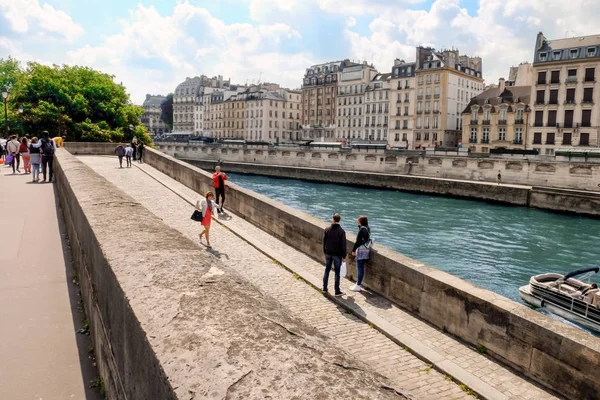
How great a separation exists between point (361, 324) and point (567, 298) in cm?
762

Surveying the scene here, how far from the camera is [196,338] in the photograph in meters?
2.36

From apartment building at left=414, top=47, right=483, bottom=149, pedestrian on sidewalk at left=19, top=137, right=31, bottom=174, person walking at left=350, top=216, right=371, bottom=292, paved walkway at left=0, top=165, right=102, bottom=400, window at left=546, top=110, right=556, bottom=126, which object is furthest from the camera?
apartment building at left=414, top=47, right=483, bottom=149

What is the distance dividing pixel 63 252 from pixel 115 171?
764 inches

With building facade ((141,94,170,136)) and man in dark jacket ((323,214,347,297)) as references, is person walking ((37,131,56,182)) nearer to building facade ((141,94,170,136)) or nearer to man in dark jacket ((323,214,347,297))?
man in dark jacket ((323,214,347,297))

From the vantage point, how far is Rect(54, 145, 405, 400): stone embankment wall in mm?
2047

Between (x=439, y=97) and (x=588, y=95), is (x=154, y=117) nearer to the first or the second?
(x=439, y=97)

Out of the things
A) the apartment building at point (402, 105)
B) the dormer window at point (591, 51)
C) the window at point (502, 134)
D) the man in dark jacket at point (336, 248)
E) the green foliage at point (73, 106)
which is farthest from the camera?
the apartment building at point (402, 105)

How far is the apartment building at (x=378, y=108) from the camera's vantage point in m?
87.1

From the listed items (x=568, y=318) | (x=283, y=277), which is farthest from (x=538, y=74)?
(x=283, y=277)

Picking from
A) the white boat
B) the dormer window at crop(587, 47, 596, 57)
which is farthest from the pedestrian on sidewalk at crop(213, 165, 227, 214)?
the dormer window at crop(587, 47, 596, 57)

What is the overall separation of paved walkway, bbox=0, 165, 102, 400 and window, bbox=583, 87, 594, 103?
59.9 metres

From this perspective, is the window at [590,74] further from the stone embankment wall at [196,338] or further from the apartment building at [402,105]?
the stone embankment wall at [196,338]

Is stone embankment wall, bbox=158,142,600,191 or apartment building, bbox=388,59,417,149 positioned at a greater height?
apartment building, bbox=388,59,417,149

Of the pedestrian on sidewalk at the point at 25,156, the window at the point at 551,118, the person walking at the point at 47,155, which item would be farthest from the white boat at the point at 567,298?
the window at the point at 551,118
